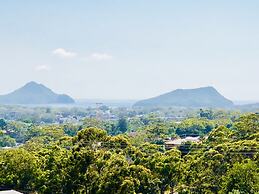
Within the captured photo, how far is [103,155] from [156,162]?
4.00m

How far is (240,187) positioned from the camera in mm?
19859

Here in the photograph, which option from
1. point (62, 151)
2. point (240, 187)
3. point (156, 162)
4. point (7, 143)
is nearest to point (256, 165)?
point (240, 187)

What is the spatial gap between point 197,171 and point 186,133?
40889 mm

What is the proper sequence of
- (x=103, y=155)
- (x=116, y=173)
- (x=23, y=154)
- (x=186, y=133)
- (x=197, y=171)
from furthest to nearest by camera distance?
(x=186, y=133) < (x=23, y=154) < (x=197, y=171) < (x=103, y=155) < (x=116, y=173)

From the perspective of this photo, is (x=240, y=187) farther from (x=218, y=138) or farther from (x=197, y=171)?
(x=218, y=138)

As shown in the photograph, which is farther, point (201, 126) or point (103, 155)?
point (201, 126)

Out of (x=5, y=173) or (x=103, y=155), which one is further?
(x=5, y=173)

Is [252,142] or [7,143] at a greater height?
[252,142]

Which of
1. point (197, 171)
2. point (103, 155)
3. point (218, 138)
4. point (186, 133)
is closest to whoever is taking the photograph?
point (103, 155)

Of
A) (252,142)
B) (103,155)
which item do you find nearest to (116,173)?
(103,155)

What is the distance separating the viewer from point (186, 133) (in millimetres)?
63812

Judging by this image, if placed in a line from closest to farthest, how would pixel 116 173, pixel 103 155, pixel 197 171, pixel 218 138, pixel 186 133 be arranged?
pixel 116 173 → pixel 103 155 → pixel 197 171 → pixel 218 138 → pixel 186 133

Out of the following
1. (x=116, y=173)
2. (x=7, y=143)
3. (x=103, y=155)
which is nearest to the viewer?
(x=116, y=173)

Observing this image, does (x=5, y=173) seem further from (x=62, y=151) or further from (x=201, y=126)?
(x=201, y=126)
